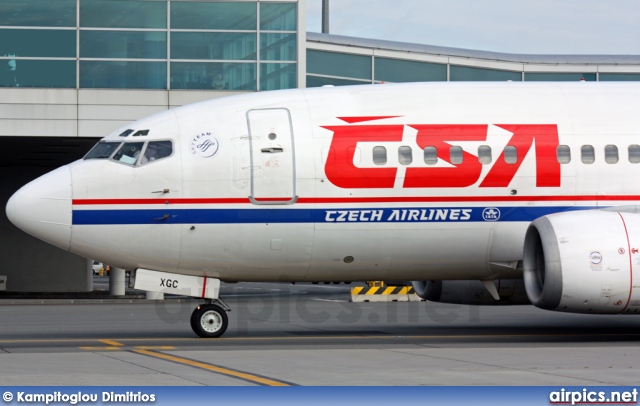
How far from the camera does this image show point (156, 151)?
58.6ft

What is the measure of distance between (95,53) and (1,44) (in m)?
2.84

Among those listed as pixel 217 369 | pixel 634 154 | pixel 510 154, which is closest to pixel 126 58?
pixel 510 154

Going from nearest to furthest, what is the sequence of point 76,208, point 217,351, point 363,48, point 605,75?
point 217,351 → point 76,208 → point 363,48 → point 605,75

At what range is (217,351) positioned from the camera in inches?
626

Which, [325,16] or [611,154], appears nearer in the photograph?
[611,154]

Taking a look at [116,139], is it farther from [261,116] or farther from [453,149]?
[453,149]

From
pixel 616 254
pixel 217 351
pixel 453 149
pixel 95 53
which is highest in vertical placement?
pixel 95 53

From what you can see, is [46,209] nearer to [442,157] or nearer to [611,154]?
[442,157]

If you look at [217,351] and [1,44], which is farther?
[1,44]

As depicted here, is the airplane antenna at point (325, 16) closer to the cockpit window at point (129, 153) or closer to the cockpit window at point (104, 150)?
the cockpit window at point (104, 150)

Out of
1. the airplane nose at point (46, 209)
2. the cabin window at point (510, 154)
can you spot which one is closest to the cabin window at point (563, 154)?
the cabin window at point (510, 154)

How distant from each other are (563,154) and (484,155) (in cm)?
136

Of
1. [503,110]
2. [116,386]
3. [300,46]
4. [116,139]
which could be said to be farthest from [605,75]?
[116,386]

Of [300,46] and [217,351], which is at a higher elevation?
[300,46]
